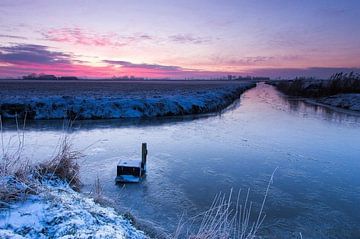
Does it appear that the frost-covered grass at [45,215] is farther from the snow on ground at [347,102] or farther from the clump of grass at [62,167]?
the snow on ground at [347,102]

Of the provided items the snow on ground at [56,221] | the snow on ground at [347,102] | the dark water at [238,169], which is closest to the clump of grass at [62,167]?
the dark water at [238,169]

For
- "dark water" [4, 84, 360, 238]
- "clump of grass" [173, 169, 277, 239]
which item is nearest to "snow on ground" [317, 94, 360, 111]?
"dark water" [4, 84, 360, 238]

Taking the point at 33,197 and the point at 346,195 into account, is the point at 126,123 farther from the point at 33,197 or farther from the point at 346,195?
the point at 33,197

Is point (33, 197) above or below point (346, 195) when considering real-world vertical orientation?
above

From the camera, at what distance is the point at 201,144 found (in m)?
13.8

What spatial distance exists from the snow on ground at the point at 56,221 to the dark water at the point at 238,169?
2309mm

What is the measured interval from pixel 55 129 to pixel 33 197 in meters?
13.8

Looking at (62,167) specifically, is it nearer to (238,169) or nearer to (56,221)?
(56,221)

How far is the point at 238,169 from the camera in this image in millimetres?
10266

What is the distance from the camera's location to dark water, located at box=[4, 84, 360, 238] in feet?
22.7

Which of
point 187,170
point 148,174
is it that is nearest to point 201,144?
point 187,170

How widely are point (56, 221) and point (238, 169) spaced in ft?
24.7

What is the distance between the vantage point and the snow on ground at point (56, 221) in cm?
343

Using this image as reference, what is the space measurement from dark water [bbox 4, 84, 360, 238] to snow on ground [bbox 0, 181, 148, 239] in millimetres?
2309
